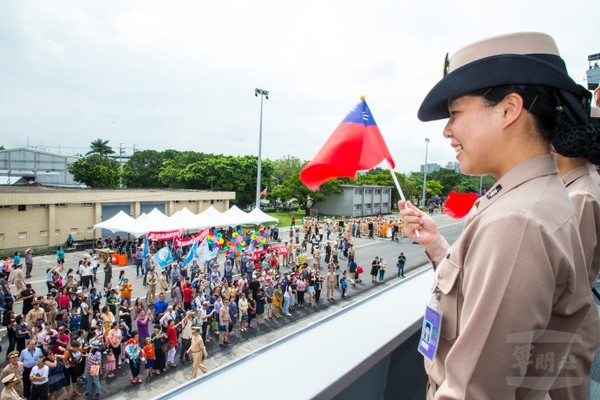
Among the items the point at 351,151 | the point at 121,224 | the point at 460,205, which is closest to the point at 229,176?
the point at 121,224

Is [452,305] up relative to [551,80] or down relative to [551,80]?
down

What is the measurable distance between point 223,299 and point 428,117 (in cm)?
934

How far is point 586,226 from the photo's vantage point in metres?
1.19

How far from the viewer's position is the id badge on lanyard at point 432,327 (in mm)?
965

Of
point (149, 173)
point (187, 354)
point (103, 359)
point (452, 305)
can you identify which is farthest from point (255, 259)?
point (149, 173)

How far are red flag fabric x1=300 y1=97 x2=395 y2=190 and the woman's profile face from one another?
79.6 inches

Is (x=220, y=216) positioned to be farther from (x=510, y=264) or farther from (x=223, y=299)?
(x=510, y=264)

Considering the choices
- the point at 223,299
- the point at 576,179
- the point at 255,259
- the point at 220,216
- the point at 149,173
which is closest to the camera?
the point at 576,179

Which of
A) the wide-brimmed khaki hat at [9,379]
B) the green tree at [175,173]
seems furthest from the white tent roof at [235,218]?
the green tree at [175,173]

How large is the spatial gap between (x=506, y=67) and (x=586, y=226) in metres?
0.67

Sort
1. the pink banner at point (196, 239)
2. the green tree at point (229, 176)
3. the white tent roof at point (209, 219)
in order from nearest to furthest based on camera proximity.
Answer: the pink banner at point (196, 239) → the white tent roof at point (209, 219) → the green tree at point (229, 176)

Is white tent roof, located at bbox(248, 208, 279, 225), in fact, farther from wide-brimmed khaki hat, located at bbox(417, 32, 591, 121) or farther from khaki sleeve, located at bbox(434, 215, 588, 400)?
khaki sleeve, located at bbox(434, 215, 588, 400)

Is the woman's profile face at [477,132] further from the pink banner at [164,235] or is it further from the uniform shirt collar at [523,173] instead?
the pink banner at [164,235]

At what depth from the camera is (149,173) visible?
5506 centimetres
